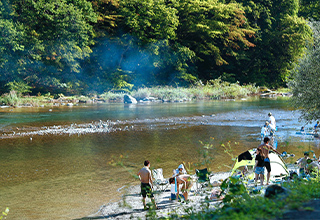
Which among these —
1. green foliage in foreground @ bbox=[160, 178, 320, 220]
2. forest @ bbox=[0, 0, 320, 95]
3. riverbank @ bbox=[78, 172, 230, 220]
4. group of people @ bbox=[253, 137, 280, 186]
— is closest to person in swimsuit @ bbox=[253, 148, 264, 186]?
group of people @ bbox=[253, 137, 280, 186]

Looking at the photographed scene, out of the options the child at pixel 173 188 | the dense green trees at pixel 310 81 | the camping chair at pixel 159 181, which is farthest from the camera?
the dense green trees at pixel 310 81

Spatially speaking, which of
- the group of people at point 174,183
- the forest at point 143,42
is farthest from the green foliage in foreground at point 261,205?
the forest at point 143,42

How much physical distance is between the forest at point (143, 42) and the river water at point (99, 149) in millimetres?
17826

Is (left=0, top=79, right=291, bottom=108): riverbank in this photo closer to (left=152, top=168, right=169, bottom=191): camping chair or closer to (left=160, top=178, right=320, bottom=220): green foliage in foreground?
(left=152, top=168, right=169, bottom=191): camping chair

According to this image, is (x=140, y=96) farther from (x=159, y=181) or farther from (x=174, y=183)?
(x=174, y=183)

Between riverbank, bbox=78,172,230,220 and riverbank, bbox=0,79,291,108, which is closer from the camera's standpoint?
riverbank, bbox=78,172,230,220

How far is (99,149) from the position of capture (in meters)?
18.0

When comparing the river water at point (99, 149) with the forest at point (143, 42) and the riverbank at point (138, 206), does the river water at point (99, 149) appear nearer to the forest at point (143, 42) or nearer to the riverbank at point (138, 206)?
the riverbank at point (138, 206)

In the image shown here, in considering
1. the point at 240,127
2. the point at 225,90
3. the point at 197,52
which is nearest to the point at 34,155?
the point at 240,127

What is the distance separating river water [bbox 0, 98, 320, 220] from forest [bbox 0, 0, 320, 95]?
58.5ft

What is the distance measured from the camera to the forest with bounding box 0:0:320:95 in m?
46.1

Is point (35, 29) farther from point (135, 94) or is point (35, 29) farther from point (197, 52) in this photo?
point (197, 52)

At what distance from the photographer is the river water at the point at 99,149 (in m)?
10.7

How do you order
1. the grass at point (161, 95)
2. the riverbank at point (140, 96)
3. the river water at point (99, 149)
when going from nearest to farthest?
the river water at point (99, 149) → the riverbank at point (140, 96) → the grass at point (161, 95)
